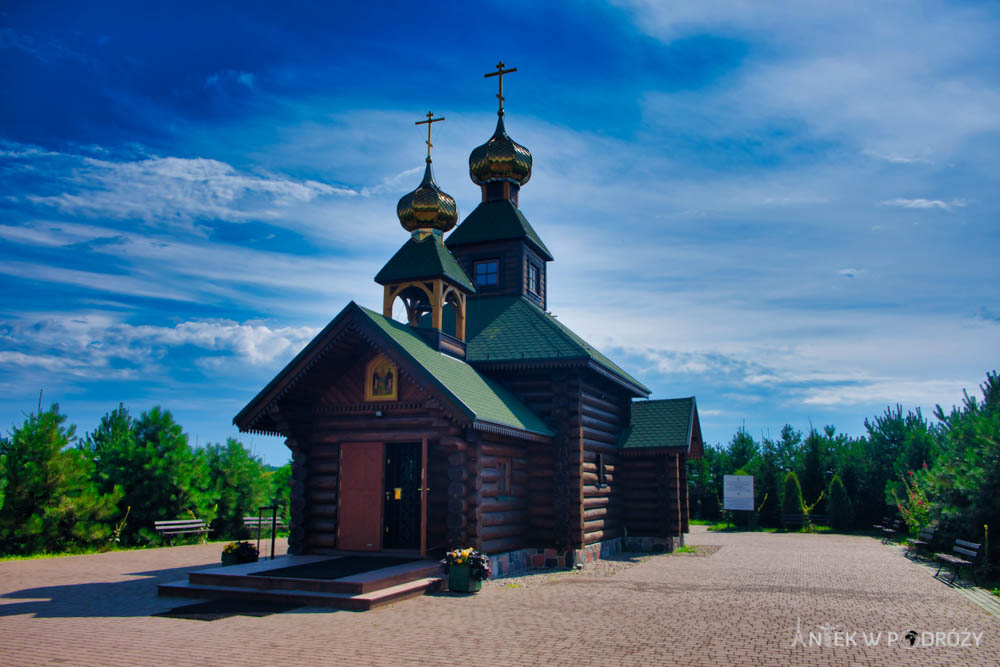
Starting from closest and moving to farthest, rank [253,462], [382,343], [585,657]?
[585,657]
[382,343]
[253,462]

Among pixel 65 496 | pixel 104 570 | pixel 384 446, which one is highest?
pixel 384 446

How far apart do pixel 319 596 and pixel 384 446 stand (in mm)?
4909

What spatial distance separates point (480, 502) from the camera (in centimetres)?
1547

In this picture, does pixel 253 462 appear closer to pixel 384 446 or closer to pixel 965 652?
pixel 384 446

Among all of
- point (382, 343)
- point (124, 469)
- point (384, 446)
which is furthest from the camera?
point (124, 469)

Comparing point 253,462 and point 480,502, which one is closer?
point 480,502

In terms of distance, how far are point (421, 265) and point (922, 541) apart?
1643 cm

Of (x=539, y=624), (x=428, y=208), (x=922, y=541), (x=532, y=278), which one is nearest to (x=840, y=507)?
(x=922, y=541)

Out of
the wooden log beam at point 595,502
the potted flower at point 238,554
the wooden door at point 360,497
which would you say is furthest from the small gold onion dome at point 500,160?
the potted flower at point 238,554

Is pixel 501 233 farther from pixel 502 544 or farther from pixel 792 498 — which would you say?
pixel 792 498

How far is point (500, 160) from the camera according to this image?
2511 centimetres

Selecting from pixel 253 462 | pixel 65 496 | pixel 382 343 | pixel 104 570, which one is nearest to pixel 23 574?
pixel 104 570

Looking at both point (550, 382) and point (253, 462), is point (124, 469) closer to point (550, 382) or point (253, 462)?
point (253, 462)

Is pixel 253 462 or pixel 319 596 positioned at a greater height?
pixel 253 462
